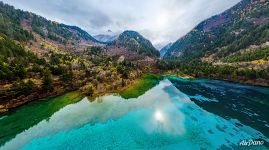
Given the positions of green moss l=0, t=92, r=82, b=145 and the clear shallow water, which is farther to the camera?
green moss l=0, t=92, r=82, b=145

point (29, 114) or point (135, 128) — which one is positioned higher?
point (135, 128)

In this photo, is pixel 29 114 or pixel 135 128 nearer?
pixel 135 128

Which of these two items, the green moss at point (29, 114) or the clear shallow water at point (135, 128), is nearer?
the clear shallow water at point (135, 128)

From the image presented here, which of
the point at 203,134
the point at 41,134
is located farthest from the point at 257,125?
the point at 41,134

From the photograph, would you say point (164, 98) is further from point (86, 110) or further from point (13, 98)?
point (13, 98)
